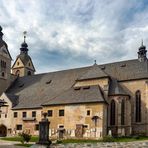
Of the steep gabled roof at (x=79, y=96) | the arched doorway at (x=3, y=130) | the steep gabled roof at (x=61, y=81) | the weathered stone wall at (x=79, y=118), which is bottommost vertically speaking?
the arched doorway at (x=3, y=130)

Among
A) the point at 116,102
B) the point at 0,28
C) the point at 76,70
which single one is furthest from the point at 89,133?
the point at 0,28

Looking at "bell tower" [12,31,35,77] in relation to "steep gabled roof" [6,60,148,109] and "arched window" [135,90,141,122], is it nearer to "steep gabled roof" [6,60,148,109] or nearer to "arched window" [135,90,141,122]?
"steep gabled roof" [6,60,148,109]

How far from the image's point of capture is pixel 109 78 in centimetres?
5231

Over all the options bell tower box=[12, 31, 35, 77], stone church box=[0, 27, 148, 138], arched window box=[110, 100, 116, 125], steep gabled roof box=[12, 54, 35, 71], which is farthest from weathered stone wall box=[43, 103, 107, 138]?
steep gabled roof box=[12, 54, 35, 71]

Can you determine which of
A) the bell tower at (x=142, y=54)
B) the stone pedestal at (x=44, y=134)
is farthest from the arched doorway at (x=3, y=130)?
the stone pedestal at (x=44, y=134)

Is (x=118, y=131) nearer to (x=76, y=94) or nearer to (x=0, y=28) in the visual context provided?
(x=76, y=94)

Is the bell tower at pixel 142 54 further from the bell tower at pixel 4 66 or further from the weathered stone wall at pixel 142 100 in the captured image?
the bell tower at pixel 4 66

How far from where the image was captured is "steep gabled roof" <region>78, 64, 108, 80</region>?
52500mm

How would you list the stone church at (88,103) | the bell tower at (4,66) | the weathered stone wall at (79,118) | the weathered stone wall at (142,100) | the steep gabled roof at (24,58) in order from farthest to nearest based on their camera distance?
Result: the steep gabled roof at (24,58), the bell tower at (4,66), the weathered stone wall at (142,100), the stone church at (88,103), the weathered stone wall at (79,118)

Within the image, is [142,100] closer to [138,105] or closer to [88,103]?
[138,105]

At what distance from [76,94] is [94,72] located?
5489 mm

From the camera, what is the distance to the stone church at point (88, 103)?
1893 inches

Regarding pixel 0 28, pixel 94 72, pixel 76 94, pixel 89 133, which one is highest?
pixel 0 28

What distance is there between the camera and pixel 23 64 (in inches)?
3019
